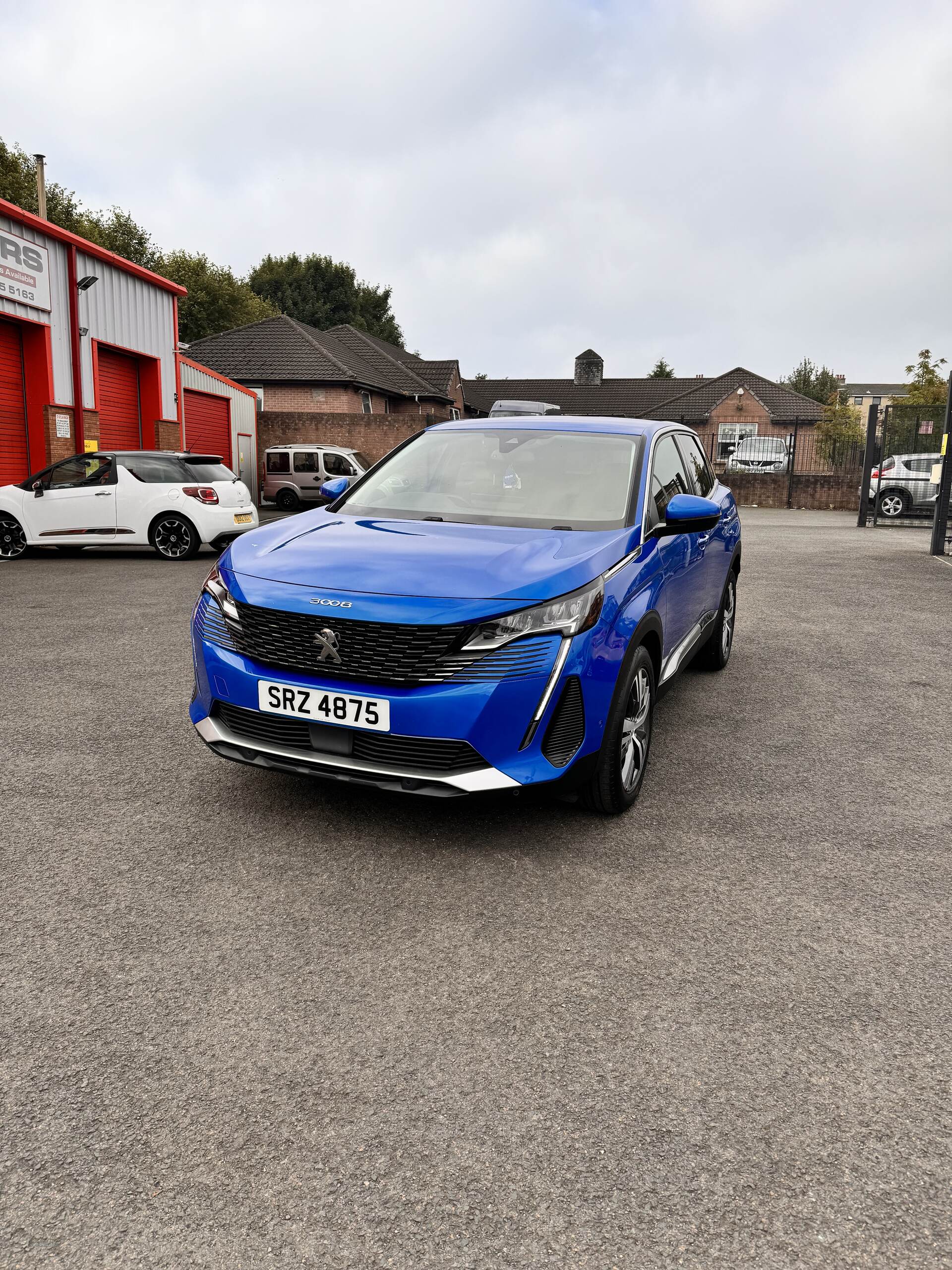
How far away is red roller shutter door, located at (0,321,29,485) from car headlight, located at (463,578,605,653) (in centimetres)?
1525

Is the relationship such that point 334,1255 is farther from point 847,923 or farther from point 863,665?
point 863,665

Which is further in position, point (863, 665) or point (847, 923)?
point (863, 665)

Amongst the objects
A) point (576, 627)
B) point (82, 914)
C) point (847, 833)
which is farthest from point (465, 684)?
point (847, 833)

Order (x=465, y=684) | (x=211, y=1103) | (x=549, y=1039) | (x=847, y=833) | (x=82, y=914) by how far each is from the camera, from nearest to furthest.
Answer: (x=211, y=1103), (x=549, y=1039), (x=82, y=914), (x=465, y=684), (x=847, y=833)

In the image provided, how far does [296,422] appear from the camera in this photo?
94.4 feet

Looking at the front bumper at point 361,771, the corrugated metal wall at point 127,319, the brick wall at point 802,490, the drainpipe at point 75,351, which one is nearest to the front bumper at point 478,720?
the front bumper at point 361,771

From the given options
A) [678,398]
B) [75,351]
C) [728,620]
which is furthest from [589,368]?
[728,620]

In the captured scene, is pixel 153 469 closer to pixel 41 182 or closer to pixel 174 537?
pixel 174 537

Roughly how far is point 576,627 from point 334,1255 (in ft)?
6.99

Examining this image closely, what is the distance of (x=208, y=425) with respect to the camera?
945 inches

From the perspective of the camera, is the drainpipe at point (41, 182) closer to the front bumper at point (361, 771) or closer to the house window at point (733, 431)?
the front bumper at point (361, 771)

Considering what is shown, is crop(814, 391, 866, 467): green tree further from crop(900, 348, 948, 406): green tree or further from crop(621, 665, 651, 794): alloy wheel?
crop(621, 665, 651, 794): alloy wheel

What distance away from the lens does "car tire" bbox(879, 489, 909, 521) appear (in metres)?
23.7

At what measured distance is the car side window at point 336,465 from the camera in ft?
78.0
